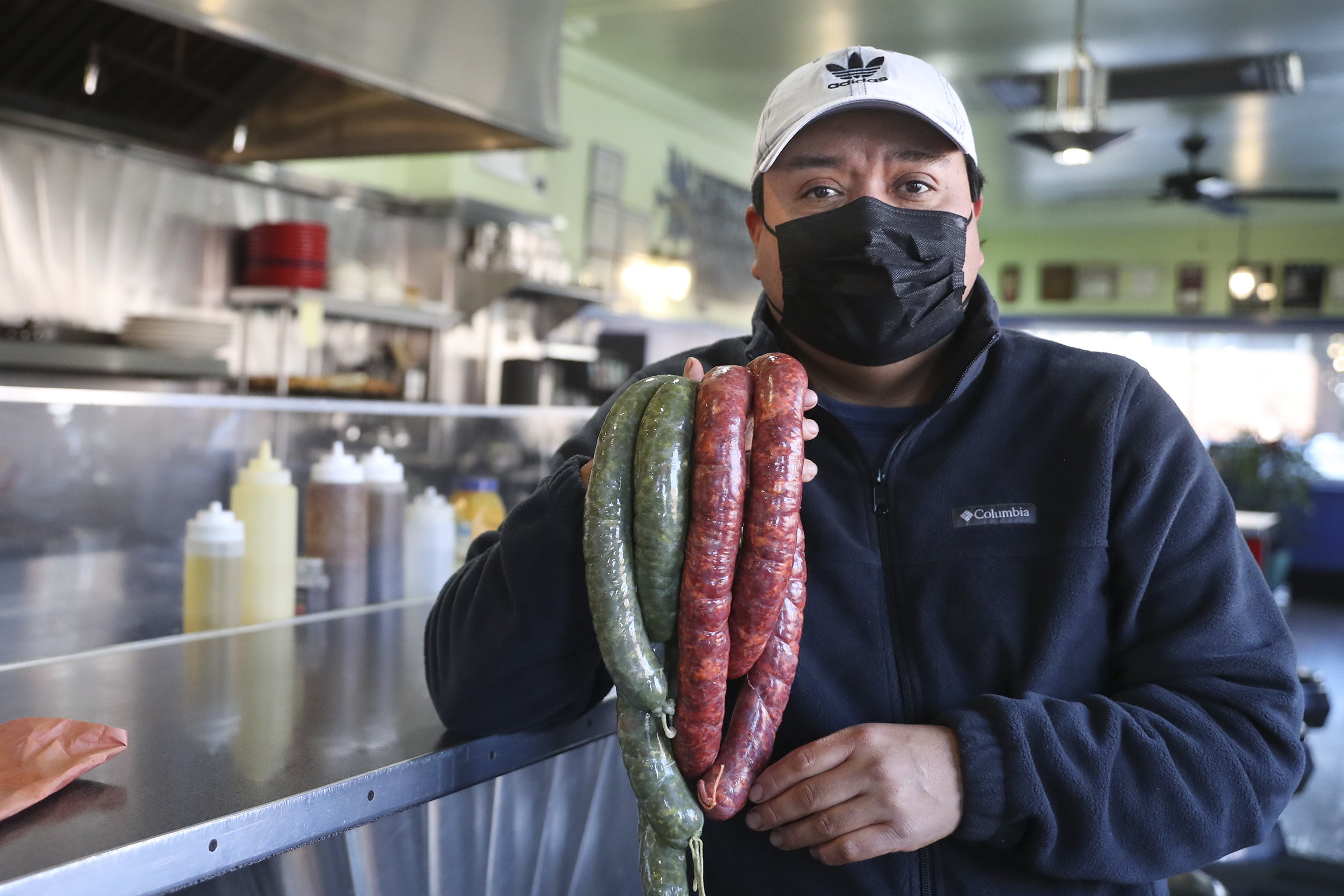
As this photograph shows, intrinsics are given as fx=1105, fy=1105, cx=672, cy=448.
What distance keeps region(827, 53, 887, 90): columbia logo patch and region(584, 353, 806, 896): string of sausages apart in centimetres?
43

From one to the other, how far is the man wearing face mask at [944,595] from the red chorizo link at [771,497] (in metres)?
0.20

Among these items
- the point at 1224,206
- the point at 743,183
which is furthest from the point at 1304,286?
the point at 743,183

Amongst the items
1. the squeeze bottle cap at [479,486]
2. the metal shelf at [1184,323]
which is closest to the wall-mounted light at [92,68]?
the squeeze bottle cap at [479,486]

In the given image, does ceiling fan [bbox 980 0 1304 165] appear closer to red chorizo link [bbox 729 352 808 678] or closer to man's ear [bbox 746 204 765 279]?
man's ear [bbox 746 204 765 279]

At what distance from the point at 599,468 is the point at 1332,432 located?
43.7 ft

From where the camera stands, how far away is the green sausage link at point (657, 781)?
102 cm

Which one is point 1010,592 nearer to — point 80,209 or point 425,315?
point 80,209

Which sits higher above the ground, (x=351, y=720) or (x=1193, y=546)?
(x=1193, y=546)

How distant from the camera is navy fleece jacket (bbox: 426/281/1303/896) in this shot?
1.13m

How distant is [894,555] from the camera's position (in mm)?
1275

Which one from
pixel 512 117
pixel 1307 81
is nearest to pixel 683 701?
pixel 512 117

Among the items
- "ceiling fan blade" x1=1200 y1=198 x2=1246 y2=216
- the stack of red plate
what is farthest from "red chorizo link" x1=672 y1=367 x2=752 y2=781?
"ceiling fan blade" x1=1200 y1=198 x2=1246 y2=216

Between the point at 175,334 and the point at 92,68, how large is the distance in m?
0.97

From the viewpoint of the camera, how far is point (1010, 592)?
4.09 ft
